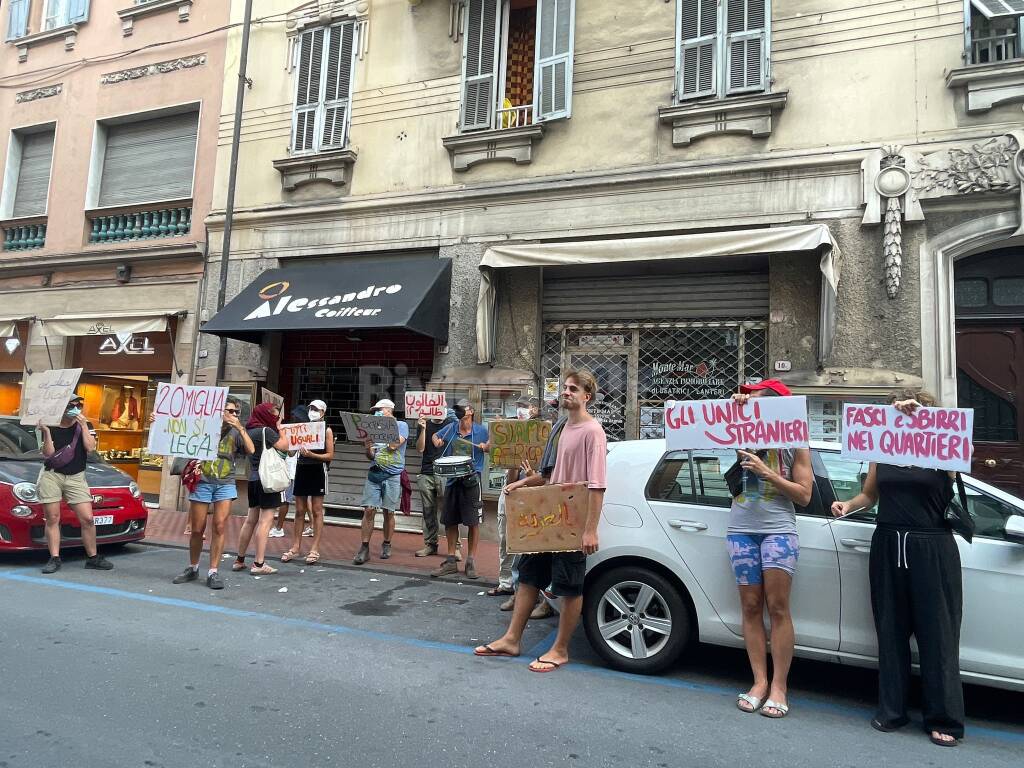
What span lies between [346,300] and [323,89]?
4.06 m

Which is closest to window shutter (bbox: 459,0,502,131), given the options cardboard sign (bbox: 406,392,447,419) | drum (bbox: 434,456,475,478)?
cardboard sign (bbox: 406,392,447,419)

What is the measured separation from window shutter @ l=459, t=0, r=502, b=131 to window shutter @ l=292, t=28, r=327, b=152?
2736 millimetres

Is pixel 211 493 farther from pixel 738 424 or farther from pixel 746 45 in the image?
pixel 746 45

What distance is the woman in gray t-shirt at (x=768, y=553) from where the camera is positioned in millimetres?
3898

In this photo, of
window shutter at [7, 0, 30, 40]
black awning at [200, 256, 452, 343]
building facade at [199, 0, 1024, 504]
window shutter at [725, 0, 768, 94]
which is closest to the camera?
building facade at [199, 0, 1024, 504]

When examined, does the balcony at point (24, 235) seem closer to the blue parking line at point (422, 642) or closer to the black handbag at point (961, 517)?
the blue parking line at point (422, 642)

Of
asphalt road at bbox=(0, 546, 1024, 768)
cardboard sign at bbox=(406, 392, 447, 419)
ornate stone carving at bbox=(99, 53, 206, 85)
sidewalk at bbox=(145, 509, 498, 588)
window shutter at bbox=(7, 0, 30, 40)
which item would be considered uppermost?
window shutter at bbox=(7, 0, 30, 40)

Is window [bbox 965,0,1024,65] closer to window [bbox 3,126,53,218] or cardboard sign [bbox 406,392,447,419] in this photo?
cardboard sign [bbox 406,392,447,419]

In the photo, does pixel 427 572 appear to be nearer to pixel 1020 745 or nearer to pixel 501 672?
pixel 501 672

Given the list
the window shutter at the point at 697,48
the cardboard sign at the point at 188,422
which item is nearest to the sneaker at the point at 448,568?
the cardboard sign at the point at 188,422

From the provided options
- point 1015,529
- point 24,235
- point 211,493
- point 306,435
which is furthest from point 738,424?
point 24,235

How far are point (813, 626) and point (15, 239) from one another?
16394 mm

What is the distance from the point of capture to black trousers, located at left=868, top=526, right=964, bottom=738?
11.8 feet

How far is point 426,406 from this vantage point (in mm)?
7910
